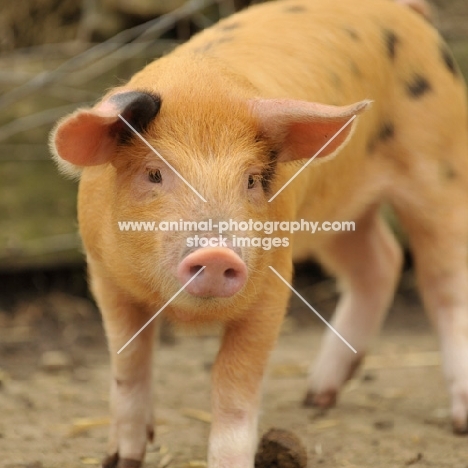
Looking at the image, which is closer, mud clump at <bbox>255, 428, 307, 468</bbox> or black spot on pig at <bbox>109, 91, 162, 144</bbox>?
black spot on pig at <bbox>109, 91, 162, 144</bbox>

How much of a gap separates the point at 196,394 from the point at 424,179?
1611 millimetres

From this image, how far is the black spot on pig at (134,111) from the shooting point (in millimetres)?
3111

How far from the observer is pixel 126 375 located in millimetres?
3779

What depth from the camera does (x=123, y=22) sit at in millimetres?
7379

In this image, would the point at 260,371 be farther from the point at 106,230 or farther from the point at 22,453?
the point at 22,453

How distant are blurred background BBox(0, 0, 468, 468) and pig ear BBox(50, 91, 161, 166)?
2.29 meters

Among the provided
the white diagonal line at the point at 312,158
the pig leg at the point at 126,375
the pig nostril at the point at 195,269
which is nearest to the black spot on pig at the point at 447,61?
the white diagonal line at the point at 312,158

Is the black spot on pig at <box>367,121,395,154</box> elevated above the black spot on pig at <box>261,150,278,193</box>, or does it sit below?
below

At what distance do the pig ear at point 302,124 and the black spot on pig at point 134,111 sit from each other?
0.34 m

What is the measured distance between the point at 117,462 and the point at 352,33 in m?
2.12

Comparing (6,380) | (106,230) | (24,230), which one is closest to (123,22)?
(24,230)

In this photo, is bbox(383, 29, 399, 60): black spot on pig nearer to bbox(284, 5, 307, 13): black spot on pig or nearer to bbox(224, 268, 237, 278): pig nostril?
bbox(284, 5, 307, 13): black spot on pig

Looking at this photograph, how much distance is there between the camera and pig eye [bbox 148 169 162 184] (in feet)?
10.7

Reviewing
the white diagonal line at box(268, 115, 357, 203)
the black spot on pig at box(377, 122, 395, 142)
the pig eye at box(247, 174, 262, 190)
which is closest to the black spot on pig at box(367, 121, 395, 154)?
the black spot on pig at box(377, 122, 395, 142)
